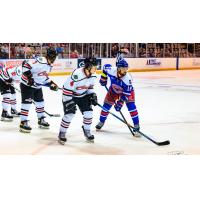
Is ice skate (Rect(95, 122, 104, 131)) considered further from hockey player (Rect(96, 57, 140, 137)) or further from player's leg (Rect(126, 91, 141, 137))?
player's leg (Rect(126, 91, 141, 137))

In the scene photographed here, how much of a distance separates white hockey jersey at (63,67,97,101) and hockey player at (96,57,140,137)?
39cm

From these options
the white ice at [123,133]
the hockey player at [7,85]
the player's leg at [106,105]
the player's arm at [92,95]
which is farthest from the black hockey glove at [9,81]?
the player's arm at [92,95]

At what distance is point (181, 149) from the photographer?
13.0 ft

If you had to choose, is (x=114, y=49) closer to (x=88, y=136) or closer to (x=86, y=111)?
(x=86, y=111)

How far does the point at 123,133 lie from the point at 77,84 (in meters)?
0.86

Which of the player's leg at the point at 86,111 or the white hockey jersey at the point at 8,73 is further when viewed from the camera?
the white hockey jersey at the point at 8,73

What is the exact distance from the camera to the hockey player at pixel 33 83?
4344mm

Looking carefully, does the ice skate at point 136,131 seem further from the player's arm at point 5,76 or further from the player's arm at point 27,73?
the player's arm at point 5,76

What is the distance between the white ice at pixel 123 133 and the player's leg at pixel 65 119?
0.07 meters

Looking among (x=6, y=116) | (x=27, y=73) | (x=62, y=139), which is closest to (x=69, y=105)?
(x=62, y=139)

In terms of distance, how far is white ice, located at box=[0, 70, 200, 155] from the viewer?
12.8 ft

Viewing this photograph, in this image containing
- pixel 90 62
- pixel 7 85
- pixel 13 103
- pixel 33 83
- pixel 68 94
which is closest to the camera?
pixel 90 62

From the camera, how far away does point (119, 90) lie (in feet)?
14.2

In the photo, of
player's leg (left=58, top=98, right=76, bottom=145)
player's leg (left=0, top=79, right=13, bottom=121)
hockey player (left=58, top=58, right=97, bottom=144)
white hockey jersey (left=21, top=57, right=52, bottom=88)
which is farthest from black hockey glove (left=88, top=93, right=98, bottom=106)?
player's leg (left=0, top=79, right=13, bottom=121)
